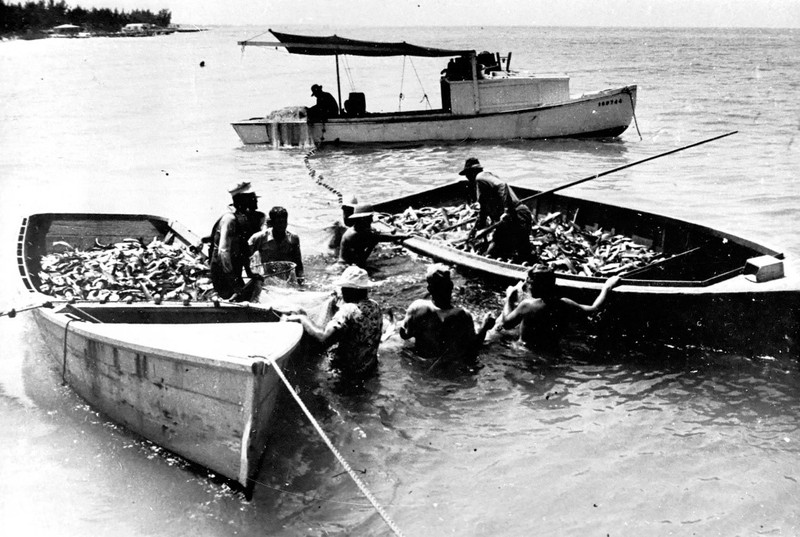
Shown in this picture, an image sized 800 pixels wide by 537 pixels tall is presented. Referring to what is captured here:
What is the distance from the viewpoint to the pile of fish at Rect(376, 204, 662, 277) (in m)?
10.3

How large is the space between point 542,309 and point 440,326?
1279mm

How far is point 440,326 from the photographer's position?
7.79m

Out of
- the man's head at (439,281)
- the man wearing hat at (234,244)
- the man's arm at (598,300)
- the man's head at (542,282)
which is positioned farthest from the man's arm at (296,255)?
the man's arm at (598,300)

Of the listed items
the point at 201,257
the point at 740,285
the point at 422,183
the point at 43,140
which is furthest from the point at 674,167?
the point at 43,140

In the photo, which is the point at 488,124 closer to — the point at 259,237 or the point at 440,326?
the point at 259,237

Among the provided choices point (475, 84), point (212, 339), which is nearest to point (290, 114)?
point (475, 84)

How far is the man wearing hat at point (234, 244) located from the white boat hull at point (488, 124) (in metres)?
16.3

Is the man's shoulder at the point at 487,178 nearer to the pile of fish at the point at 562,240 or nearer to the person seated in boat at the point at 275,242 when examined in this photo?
the pile of fish at the point at 562,240

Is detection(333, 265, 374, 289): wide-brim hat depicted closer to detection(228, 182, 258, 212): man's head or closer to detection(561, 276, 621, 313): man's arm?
detection(228, 182, 258, 212): man's head

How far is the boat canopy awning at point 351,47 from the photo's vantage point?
2158cm

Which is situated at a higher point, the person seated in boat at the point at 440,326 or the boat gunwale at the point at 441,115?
the boat gunwale at the point at 441,115

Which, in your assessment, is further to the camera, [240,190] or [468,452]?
[240,190]

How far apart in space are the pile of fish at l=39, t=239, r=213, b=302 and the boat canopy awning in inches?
495

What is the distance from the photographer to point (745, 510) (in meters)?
5.84
